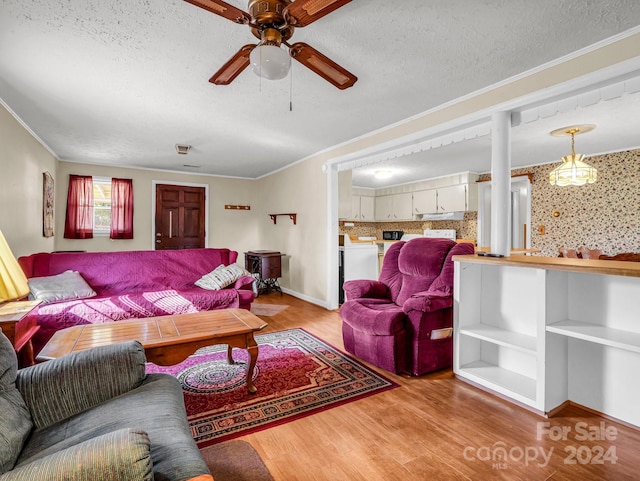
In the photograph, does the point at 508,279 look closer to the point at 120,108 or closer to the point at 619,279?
the point at 619,279

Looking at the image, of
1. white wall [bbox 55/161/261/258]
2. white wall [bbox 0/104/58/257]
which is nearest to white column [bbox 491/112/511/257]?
white wall [bbox 0/104/58/257]

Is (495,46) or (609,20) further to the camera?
(495,46)

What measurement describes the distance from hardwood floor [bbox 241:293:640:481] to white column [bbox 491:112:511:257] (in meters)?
1.14

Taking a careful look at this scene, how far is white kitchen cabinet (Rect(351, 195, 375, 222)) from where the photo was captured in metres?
7.51

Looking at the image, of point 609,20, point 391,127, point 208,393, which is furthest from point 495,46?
point 208,393

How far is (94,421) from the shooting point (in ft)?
3.96

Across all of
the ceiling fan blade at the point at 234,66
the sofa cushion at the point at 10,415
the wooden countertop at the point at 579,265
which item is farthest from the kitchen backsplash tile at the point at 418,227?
the sofa cushion at the point at 10,415

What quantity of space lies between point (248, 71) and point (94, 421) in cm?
229

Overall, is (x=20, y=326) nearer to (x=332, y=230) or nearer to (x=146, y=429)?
(x=146, y=429)

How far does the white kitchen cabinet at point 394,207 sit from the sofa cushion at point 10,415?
665 cm

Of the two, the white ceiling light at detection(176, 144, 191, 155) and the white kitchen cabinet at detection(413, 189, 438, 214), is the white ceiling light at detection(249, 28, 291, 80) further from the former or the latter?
the white kitchen cabinet at detection(413, 189, 438, 214)

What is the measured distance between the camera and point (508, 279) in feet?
8.02

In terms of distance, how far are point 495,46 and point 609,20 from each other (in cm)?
56

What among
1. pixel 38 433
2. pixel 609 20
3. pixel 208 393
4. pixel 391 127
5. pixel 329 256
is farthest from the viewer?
pixel 329 256
